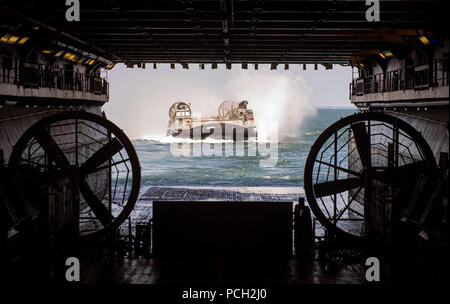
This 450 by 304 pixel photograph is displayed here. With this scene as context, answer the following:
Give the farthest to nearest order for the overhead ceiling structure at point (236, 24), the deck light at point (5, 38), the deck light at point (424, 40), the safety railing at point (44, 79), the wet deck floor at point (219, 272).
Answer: the safety railing at point (44, 79) < the deck light at point (424, 40) < the deck light at point (5, 38) < the overhead ceiling structure at point (236, 24) < the wet deck floor at point (219, 272)

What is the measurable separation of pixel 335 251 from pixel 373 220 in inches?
73.3

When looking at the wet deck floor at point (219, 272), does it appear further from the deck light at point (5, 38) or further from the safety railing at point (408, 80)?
the deck light at point (5, 38)

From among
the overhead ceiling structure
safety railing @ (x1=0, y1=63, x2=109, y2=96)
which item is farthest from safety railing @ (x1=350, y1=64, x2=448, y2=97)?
safety railing @ (x1=0, y1=63, x2=109, y2=96)

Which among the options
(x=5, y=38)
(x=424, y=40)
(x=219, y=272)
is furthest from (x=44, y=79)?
(x=424, y=40)

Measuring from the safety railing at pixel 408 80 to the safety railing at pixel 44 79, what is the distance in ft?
49.3

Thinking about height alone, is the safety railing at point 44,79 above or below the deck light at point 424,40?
below

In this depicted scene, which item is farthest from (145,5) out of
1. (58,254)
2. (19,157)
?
(58,254)

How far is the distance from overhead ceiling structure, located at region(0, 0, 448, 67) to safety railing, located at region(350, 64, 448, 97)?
1.32 meters

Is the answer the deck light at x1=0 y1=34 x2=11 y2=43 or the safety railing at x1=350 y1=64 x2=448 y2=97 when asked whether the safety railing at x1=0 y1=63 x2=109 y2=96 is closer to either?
the deck light at x1=0 y1=34 x2=11 y2=43

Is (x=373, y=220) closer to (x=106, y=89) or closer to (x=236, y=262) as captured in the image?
(x=236, y=262)

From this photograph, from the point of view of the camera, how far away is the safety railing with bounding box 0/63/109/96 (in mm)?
19172

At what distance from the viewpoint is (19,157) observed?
15797 mm

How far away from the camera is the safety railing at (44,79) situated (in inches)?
755

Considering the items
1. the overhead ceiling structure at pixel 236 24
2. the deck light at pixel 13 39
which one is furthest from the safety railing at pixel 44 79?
the overhead ceiling structure at pixel 236 24
